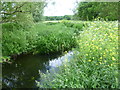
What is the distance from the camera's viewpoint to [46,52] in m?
5.26

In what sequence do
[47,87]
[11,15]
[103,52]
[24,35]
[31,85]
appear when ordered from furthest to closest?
[24,35] < [11,15] < [31,85] < [103,52] < [47,87]

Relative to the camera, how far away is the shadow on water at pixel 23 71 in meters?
2.98

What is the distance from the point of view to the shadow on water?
2.98m

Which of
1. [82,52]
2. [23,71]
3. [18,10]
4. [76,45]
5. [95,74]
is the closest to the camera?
[95,74]

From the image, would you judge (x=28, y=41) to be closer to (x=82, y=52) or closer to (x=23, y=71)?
(x=23, y=71)

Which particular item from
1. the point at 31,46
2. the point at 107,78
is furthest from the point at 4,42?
the point at 107,78

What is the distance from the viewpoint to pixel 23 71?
3621 mm

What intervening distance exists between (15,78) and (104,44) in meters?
2.36

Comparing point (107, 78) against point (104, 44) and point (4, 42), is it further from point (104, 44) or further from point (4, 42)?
point (4, 42)

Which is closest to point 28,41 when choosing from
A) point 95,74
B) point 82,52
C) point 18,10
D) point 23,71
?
point 18,10

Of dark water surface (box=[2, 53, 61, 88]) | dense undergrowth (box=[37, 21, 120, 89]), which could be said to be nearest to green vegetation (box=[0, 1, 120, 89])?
dense undergrowth (box=[37, 21, 120, 89])

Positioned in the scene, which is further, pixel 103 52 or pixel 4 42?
pixel 4 42

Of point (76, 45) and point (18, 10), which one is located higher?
point (18, 10)

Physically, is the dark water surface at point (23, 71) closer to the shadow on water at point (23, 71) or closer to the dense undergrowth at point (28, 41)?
the shadow on water at point (23, 71)
